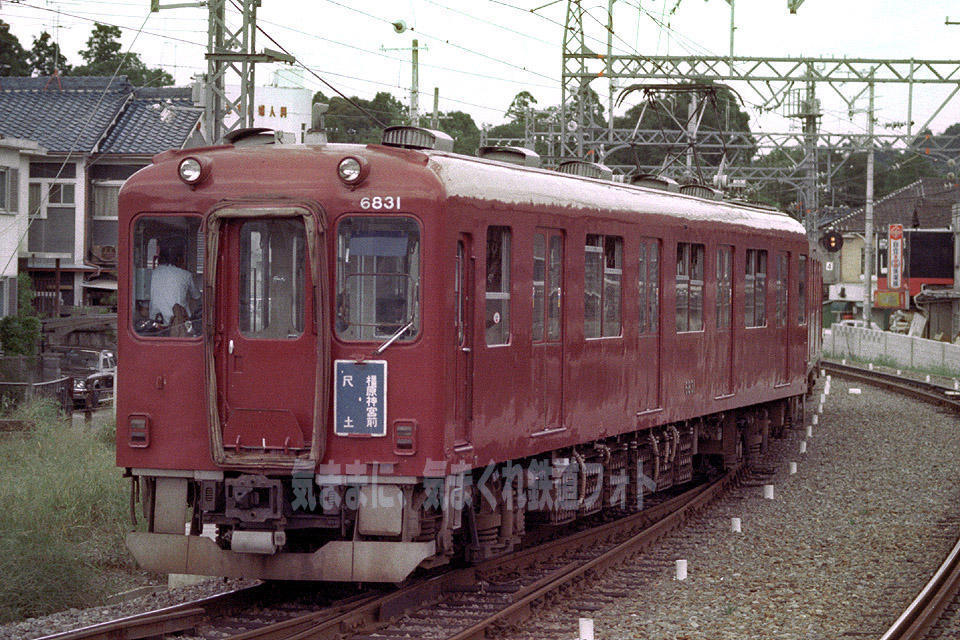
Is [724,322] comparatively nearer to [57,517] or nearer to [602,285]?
[602,285]

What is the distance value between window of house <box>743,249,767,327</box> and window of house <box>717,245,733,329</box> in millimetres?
566

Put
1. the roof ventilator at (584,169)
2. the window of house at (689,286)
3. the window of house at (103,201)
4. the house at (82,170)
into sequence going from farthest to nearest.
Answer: the window of house at (103,201), the house at (82,170), the window of house at (689,286), the roof ventilator at (584,169)

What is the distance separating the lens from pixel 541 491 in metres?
10.5

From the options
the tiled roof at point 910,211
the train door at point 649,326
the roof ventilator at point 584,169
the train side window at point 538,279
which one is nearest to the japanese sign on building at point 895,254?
the tiled roof at point 910,211

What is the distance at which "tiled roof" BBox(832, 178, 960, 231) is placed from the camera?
226ft

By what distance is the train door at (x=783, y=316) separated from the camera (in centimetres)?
1688

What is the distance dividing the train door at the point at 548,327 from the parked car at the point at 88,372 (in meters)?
13.3

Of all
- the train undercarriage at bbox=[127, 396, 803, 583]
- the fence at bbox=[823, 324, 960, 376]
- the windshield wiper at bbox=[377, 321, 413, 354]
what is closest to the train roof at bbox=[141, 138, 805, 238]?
the windshield wiper at bbox=[377, 321, 413, 354]

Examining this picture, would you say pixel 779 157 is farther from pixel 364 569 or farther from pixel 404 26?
pixel 364 569

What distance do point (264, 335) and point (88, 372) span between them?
18.8m

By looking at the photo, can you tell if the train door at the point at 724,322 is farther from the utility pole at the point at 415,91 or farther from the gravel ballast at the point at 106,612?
the utility pole at the point at 415,91

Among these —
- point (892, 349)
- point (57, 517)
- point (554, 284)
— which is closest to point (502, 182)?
point (554, 284)

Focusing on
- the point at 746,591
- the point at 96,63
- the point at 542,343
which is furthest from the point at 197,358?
the point at 96,63

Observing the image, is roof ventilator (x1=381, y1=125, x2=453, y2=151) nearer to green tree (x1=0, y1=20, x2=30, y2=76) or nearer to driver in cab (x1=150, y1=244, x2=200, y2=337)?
driver in cab (x1=150, y1=244, x2=200, y2=337)
